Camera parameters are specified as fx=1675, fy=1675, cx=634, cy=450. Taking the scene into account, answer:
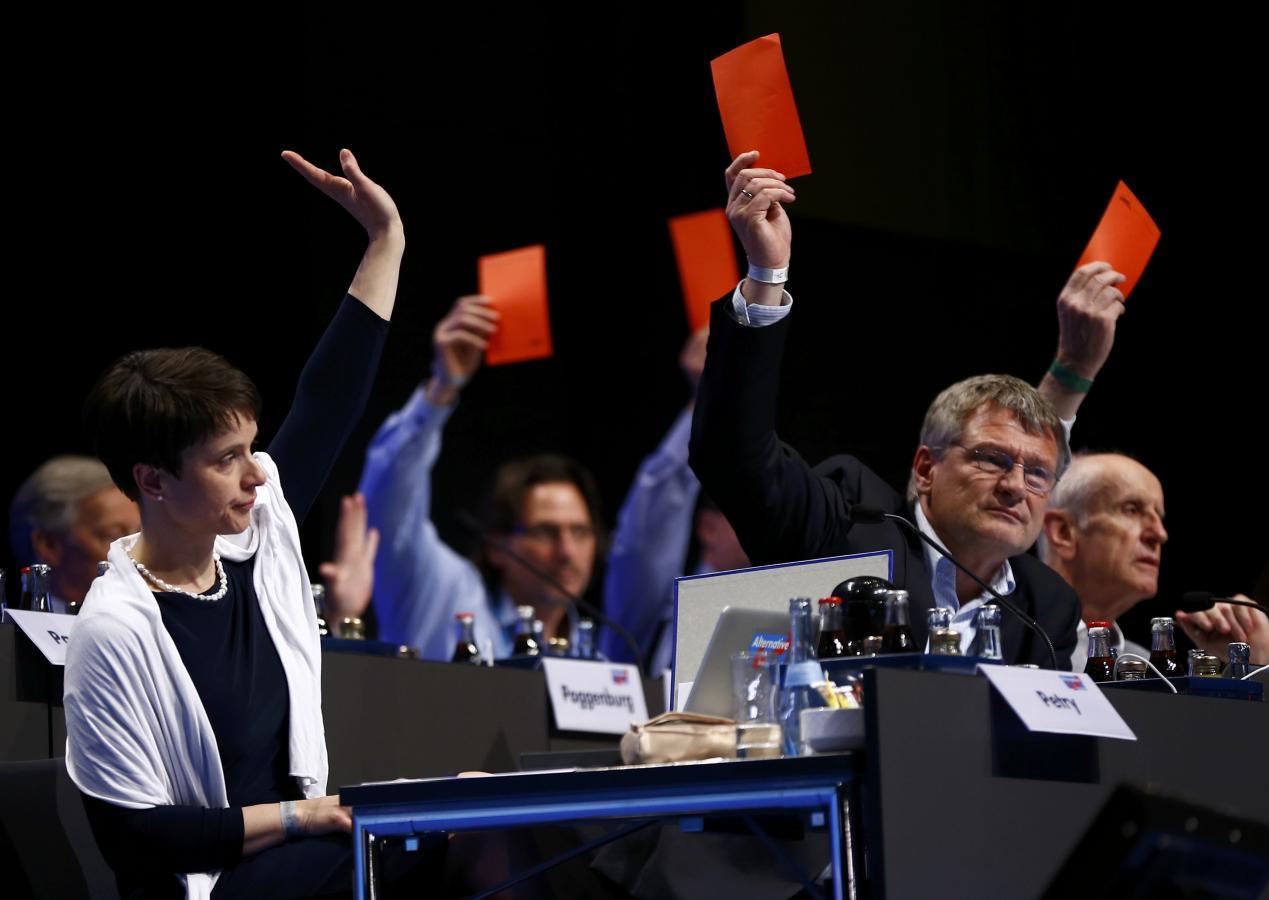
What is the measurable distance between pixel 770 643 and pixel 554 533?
3479 millimetres

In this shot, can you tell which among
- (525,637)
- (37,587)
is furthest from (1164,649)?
(37,587)

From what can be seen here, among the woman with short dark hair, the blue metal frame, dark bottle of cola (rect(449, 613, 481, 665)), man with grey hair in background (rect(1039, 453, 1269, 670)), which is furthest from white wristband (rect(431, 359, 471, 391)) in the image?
the blue metal frame

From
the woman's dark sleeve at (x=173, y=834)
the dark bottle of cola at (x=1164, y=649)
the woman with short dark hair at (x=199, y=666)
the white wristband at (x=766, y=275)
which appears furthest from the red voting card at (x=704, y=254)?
the woman's dark sleeve at (x=173, y=834)

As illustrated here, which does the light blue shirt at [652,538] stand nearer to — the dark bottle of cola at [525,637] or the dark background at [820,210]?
the dark background at [820,210]

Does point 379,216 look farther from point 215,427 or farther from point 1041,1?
point 1041,1

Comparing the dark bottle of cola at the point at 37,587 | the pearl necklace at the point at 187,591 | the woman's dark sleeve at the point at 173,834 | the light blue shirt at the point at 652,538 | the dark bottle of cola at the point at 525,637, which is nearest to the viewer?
the woman's dark sleeve at the point at 173,834

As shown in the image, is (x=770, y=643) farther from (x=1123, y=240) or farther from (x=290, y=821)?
(x=1123, y=240)

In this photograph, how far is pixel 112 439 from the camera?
2523 millimetres

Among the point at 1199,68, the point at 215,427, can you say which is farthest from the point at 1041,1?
the point at 215,427

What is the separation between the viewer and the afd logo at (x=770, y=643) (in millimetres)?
2203

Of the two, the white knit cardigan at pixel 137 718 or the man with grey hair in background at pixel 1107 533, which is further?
the man with grey hair in background at pixel 1107 533

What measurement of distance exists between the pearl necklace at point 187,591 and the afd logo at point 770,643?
0.85 metres

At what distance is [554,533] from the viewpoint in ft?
18.6

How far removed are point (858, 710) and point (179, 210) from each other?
467cm
